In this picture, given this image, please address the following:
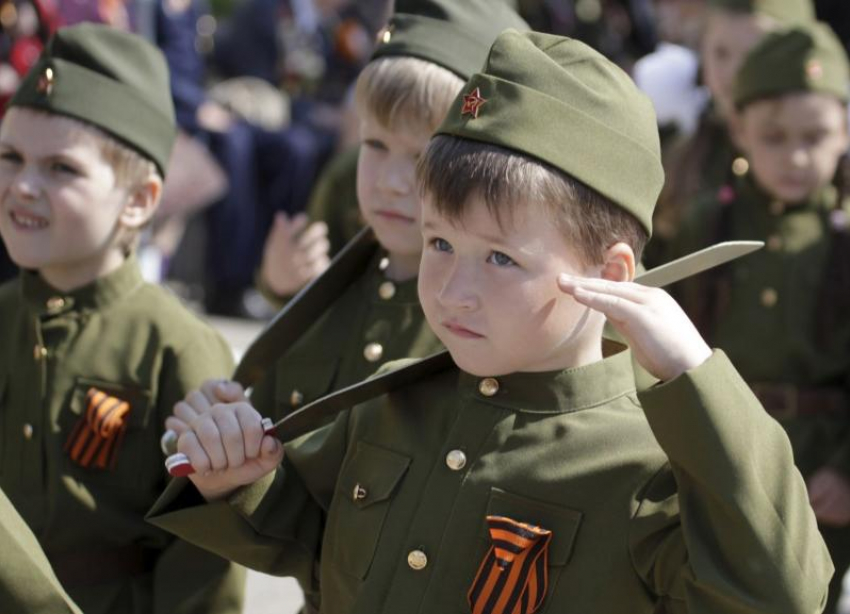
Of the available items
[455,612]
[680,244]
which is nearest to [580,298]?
[455,612]

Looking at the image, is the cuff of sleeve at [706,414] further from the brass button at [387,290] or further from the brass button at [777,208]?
the brass button at [777,208]

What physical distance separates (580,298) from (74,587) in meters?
1.71

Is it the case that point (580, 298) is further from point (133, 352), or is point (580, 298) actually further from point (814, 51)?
point (814, 51)

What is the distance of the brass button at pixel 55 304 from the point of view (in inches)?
146

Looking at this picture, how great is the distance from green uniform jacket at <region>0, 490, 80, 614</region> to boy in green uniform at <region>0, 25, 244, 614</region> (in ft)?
2.86

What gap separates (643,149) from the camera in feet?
8.42

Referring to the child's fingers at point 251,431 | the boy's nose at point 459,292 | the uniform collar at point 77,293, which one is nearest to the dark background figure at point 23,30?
the uniform collar at point 77,293

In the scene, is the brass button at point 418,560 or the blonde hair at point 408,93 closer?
the brass button at point 418,560

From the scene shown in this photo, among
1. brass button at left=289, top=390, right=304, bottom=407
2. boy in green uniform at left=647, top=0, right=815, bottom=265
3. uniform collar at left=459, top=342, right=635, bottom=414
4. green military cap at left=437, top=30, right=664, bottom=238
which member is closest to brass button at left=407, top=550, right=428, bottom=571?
uniform collar at left=459, top=342, right=635, bottom=414

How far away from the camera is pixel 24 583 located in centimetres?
263

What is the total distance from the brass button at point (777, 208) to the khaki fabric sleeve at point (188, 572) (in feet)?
6.25

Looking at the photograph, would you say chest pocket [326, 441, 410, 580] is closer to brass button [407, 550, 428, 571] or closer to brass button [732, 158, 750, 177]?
brass button [407, 550, 428, 571]

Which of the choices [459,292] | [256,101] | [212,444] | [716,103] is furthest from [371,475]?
[256,101]

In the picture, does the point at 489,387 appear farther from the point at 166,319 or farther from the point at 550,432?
the point at 166,319
